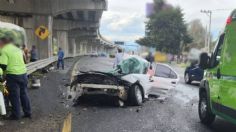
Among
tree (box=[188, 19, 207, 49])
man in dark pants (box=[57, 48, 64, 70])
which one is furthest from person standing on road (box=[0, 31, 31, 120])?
tree (box=[188, 19, 207, 49])

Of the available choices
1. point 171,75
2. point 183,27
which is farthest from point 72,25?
point 171,75

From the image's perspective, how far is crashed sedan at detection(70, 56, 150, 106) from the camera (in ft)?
41.1

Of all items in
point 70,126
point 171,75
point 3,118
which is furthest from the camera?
point 171,75

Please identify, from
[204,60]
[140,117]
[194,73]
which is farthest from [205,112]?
[194,73]

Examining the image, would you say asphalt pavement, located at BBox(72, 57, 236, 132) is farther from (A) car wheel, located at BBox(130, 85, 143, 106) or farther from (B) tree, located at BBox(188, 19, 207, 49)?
(B) tree, located at BBox(188, 19, 207, 49)

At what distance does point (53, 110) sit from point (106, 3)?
32.7m

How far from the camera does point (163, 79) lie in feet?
49.5

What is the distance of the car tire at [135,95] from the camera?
42.4ft

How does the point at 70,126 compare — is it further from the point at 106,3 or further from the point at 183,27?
the point at 183,27

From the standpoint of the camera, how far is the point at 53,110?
1162 cm

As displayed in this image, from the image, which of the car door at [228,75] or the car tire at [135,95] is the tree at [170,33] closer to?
the car tire at [135,95]

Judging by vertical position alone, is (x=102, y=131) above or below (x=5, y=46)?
below

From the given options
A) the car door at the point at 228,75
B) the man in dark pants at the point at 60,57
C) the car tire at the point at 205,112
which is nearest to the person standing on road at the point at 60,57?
the man in dark pants at the point at 60,57

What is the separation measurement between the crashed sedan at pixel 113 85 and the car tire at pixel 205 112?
8.90 ft
